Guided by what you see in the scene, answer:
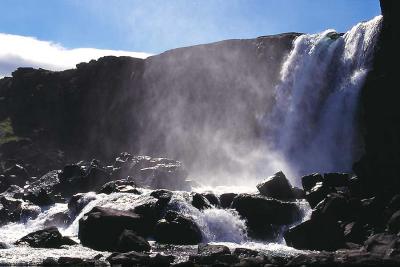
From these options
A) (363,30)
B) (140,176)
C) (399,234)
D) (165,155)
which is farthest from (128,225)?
(165,155)

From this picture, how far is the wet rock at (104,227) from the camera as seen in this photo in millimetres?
40125

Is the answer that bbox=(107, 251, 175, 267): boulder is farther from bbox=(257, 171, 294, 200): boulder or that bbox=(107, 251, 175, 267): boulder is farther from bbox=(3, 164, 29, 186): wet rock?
bbox=(3, 164, 29, 186): wet rock

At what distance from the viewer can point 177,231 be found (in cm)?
4241

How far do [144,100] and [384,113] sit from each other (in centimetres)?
7187

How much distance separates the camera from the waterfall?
68.9 m

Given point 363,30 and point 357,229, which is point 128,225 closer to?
point 357,229

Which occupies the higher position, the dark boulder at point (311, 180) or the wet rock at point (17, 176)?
the wet rock at point (17, 176)

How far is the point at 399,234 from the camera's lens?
117 ft

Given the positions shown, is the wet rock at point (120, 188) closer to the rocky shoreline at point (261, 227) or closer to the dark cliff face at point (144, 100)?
the rocky shoreline at point (261, 227)

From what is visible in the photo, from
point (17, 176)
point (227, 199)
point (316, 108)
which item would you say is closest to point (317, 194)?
point (227, 199)

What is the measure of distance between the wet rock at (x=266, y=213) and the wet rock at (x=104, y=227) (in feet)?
32.5

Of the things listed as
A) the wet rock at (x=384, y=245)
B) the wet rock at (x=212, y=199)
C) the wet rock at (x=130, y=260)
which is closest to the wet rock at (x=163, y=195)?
the wet rock at (x=212, y=199)

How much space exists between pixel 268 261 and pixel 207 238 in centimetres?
1351

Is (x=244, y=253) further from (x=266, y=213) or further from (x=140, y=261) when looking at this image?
(x=266, y=213)
